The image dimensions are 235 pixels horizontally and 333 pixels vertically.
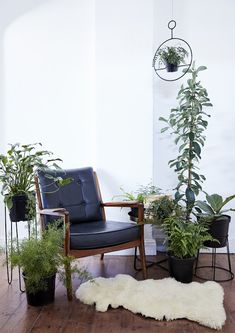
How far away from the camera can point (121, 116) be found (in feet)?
10.6

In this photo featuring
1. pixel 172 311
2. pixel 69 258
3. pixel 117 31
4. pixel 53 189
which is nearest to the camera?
pixel 172 311

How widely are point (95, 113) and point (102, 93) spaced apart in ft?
0.67

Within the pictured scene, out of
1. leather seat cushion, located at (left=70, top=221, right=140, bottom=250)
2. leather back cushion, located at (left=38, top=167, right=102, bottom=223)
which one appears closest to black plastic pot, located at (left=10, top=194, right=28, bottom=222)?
leather back cushion, located at (left=38, top=167, right=102, bottom=223)

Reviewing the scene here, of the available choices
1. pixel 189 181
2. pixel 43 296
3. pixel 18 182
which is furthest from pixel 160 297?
pixel 18 182

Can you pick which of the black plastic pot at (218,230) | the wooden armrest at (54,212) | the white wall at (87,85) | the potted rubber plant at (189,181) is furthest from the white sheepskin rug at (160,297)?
the white wall at (87,85)

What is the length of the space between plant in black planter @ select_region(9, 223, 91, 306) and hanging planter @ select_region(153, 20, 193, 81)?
69.6 inches

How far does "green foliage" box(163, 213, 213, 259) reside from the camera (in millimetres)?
2559

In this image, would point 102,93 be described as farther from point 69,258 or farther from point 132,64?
point 69,258

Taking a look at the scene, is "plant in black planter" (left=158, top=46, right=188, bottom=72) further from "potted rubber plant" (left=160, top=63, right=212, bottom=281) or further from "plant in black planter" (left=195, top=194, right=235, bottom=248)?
"plant in black planter" (left=195, top=194, right=235, bottom=248)

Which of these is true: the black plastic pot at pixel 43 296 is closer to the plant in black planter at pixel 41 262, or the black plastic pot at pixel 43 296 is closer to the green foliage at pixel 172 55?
the plant in black planter at pixel 41 262

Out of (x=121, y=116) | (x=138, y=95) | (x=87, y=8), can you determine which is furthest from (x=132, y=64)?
(x=87, y=8)

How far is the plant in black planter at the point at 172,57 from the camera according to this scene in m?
2.99

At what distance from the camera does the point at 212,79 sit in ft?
10.7

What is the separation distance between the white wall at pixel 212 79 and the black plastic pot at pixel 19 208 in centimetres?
149
